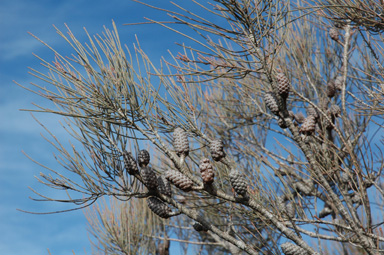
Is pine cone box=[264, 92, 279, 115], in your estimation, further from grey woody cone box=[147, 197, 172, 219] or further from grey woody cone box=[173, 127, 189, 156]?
grey woody cone box=[147, 197, 172, 219]

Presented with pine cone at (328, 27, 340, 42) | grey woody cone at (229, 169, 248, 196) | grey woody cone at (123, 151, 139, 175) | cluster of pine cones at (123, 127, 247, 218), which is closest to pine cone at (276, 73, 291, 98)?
cluster of pine cones at (123, 127, 247, 218)

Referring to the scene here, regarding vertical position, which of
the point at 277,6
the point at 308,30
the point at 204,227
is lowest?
the point at 204,227

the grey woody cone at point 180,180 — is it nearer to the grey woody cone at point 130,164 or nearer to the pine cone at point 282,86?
the grey woody cone at point 130,164

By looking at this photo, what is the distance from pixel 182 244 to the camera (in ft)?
15.1

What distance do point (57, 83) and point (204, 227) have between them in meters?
0.95

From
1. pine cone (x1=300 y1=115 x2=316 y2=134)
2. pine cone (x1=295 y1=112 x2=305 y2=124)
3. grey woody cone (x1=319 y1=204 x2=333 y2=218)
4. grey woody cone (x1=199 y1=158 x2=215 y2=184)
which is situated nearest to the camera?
grey woody cone (x1=199 y1=158 x2=215 y2=184)

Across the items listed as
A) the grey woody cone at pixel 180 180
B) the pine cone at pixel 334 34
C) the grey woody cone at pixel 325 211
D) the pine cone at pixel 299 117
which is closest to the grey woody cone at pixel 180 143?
the grey woody cone at pixel 180 180

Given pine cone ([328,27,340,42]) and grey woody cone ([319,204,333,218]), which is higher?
pine cone ([328,27,340,42])

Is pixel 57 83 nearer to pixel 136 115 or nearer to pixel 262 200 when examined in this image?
pixel 136 115

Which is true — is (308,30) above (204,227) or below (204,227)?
above

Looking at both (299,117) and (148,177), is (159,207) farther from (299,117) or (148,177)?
(299,117)

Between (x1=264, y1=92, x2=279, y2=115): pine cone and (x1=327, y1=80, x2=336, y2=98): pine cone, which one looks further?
(x1=327, y1=80, x2=336, y2=98): pine cone

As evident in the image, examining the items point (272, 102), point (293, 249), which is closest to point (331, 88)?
point (272, 102)

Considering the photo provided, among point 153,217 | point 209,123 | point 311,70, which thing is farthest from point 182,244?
point 311,70
